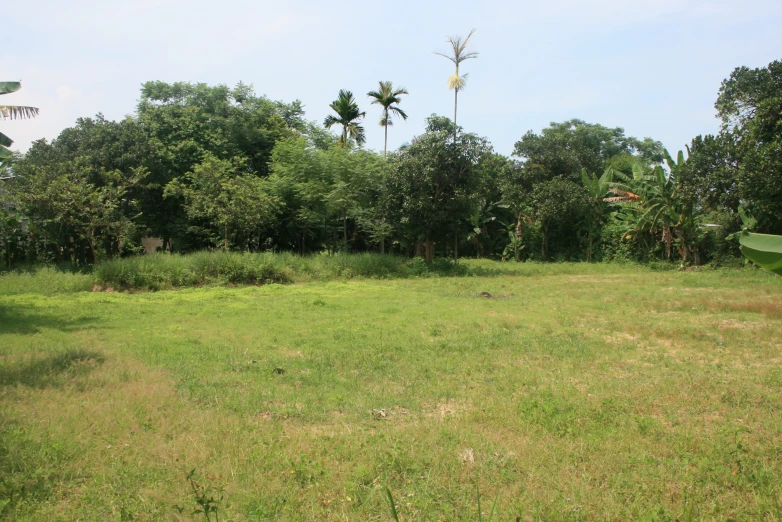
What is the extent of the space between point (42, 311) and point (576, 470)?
41.1 ft

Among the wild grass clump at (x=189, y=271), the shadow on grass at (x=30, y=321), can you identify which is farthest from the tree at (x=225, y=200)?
the shadow on grass at (x=30, y=321)

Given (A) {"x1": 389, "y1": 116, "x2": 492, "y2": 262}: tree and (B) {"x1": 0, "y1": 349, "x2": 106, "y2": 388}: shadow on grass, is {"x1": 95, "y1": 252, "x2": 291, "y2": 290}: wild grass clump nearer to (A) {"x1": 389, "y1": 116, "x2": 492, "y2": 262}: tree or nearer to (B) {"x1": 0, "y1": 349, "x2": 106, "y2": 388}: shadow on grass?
(A) {"x1": 389, "y1": 116, "x2": 492, "y2": 262}: tree

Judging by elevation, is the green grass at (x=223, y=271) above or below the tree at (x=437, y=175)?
below

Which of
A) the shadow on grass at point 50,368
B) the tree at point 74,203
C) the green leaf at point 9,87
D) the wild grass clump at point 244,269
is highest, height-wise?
the green leaf at point 9,87

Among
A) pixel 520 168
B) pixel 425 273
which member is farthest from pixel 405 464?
pixel 520 168

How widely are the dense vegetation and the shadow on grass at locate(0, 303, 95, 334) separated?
864cm

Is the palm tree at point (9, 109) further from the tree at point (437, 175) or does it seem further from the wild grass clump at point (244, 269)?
the tree at point (437, 175)

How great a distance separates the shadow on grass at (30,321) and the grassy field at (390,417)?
0.30 ft

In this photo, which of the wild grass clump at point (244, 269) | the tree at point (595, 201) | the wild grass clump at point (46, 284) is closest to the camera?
the wild grass clump at point (46, 284)

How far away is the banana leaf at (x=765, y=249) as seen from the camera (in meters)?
3.05

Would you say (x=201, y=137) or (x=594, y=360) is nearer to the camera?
(x=594, y=360)

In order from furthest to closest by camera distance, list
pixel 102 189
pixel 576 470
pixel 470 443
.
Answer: pixel 102 189 → pixel 470 443 → pixel 576 470

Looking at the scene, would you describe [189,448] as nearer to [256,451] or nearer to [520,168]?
[256,451]

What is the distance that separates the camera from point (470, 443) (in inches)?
195
